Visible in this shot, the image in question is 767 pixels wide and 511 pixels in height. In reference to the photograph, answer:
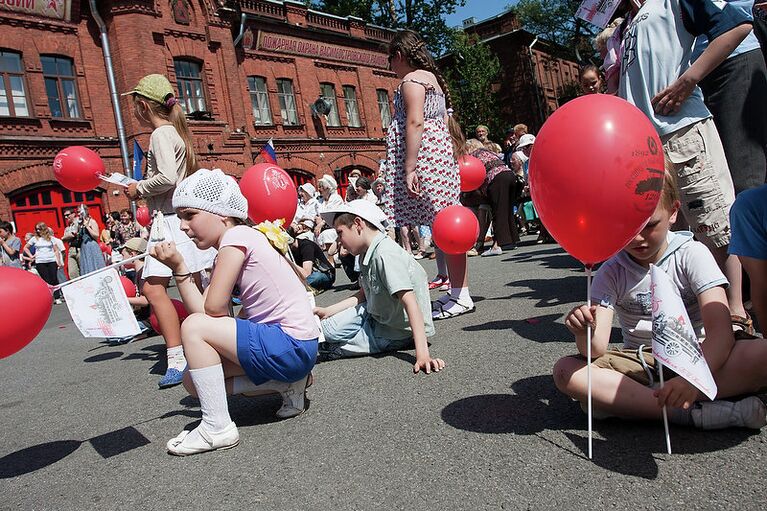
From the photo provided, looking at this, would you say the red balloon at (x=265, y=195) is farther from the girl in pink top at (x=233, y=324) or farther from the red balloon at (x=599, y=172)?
the red balloon at (x=599, y=172)

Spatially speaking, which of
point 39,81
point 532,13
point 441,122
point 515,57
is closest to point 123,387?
point 441,122

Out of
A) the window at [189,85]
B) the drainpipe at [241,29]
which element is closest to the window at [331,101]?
the drainpipe at [241,29]

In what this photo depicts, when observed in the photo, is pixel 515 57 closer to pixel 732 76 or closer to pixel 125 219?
pixel 125 219

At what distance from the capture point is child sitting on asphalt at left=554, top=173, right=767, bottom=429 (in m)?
1.87

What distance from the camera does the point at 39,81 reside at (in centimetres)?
1644

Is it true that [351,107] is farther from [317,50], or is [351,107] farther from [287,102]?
[287,102]

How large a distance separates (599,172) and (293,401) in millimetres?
1797

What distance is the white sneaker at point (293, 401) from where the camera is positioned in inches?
109

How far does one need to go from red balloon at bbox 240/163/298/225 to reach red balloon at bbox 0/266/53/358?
2.34 metres

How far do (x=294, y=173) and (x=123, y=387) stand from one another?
19683 millimetres

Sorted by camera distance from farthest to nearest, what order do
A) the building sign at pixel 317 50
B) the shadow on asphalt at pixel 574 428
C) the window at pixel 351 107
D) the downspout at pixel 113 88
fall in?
1. the window at pixel 351 107
2. the building sign at pixel 317 50
3. the downspout at pixel 113 88
4. the shadow on asphalt at pixel 574 428

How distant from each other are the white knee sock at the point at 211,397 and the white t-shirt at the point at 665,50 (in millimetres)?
2491

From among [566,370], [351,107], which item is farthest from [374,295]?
[351,107]

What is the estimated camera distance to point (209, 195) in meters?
2.70
